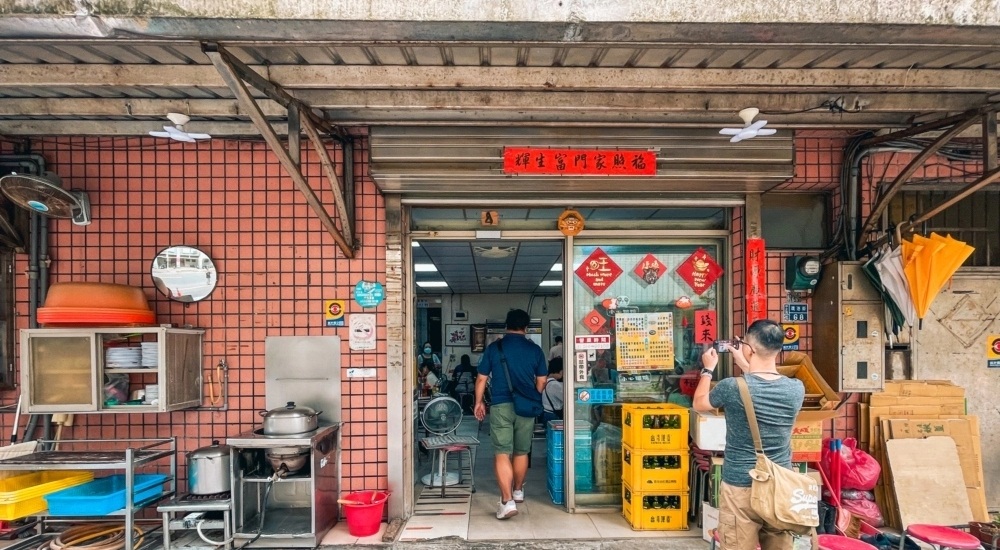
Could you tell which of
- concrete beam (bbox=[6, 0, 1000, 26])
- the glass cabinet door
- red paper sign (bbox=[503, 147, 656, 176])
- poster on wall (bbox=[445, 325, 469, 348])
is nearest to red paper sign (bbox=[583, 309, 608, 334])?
red paper sign (bbox=[503, 147, 656, 176])

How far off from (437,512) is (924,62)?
204 inches

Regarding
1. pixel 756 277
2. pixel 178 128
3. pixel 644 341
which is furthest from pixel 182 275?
pixel 756 277

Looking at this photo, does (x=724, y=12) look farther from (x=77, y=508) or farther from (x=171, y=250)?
(x=77, y=508)

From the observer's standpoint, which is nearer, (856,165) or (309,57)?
(309,57)

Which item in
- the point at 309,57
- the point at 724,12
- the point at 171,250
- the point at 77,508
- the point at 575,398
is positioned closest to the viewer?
the point at 724,12

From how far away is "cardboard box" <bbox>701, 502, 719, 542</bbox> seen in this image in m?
4.43

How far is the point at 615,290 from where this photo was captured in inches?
213

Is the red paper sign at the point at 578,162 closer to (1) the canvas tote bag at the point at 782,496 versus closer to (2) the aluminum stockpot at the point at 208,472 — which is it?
(1) the canvas tote bag at the point at 782,496

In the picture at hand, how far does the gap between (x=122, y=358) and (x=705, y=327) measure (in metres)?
5.19

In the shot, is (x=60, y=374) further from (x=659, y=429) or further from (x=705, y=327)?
(x=705, y=327)

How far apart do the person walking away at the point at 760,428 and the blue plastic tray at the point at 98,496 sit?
427 cm

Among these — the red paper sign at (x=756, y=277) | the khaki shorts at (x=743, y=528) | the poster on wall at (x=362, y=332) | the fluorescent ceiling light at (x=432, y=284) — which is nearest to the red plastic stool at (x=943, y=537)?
the khaki shorts at (x=743, y=528)

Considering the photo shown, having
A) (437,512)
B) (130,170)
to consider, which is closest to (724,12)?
(437,512)

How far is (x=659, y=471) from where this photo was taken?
15.8 feet
